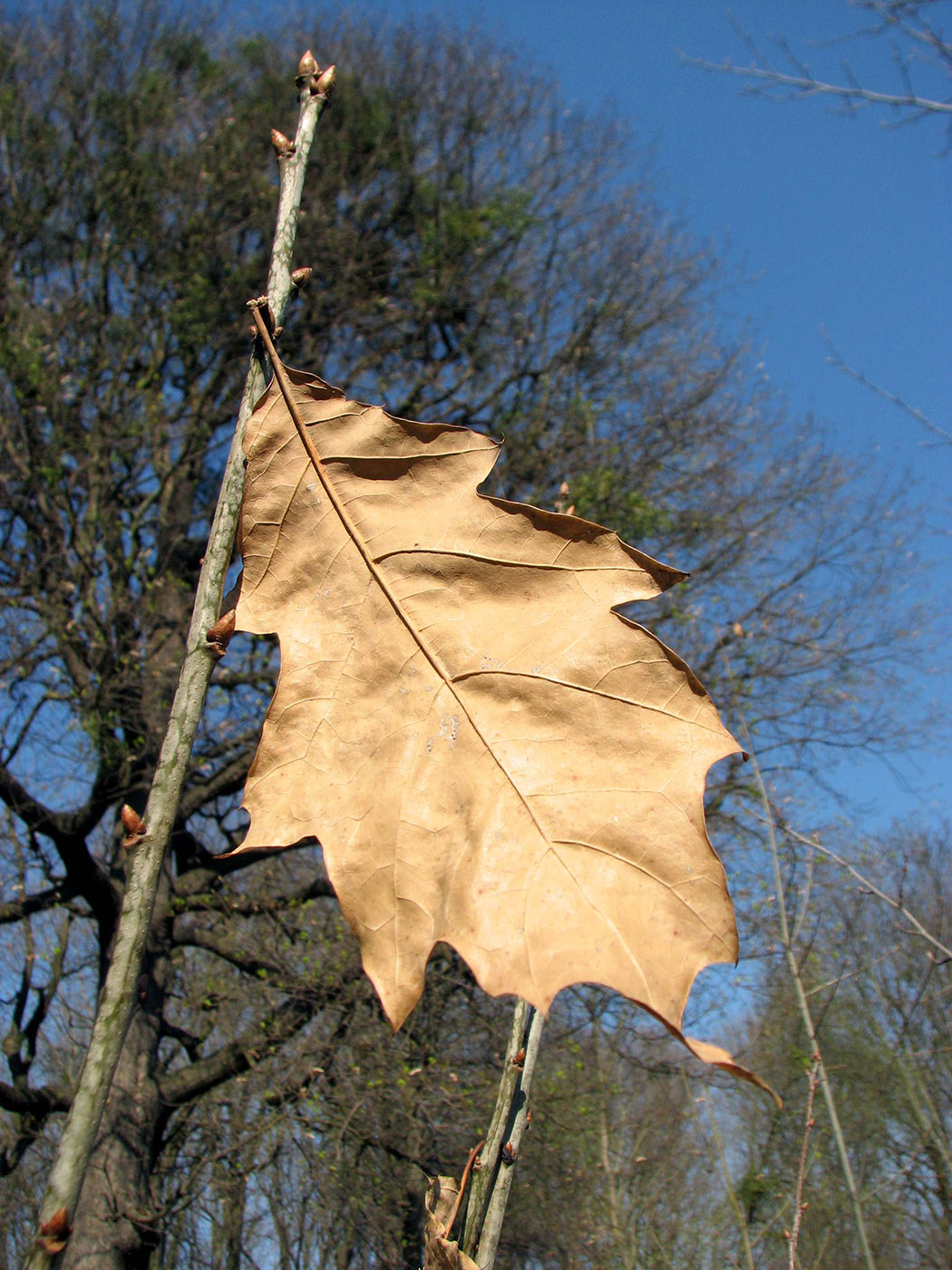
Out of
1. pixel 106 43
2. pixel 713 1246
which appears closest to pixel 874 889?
pixel 713 1246

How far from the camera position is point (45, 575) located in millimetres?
6891

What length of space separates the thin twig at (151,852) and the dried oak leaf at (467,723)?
0.06ft

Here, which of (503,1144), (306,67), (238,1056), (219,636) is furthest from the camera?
(238,1056)


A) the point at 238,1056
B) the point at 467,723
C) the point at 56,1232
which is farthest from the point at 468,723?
the point at 238,1056

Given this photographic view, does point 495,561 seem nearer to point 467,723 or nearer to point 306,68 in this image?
point 467,723

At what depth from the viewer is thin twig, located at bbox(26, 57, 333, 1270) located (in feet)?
1.27

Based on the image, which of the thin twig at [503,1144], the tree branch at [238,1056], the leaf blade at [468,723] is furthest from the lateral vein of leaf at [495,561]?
the tree branch at [238,1056]

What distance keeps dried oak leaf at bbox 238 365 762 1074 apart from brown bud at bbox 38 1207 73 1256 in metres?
0.16

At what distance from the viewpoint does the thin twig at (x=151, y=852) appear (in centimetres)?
39

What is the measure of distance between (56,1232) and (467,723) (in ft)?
0.98

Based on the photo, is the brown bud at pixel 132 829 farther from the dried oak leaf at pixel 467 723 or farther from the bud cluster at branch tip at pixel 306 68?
the bud cluster at branch tip at pixel 306 68

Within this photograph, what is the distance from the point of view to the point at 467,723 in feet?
1.60

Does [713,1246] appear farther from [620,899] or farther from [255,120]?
[255,120]

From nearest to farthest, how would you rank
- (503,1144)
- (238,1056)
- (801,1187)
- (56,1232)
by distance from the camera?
1. (56,1232)
2. (503,1144)
3. (801,1187)
4. (238,1056)
